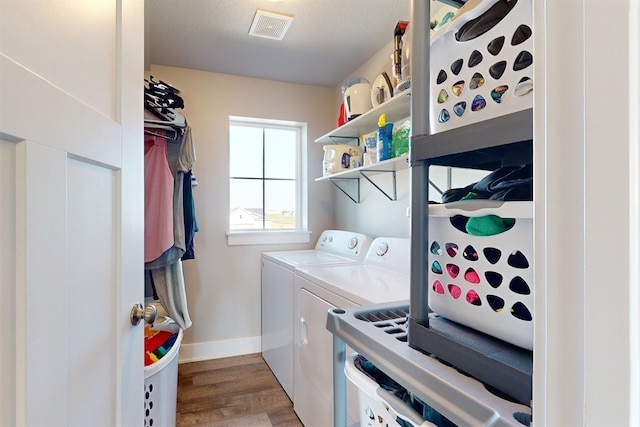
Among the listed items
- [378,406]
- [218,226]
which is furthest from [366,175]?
[378,406]

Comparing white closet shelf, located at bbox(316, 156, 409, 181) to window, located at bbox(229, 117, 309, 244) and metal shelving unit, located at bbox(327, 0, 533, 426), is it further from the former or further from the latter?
metal shelving unit, located at bbox(327, 0, 533, 426)

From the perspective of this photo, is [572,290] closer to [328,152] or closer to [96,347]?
[96,347]

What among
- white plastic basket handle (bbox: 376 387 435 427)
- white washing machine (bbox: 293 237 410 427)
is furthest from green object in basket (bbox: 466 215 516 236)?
white washing machine (bbox: 293 237 410 427)

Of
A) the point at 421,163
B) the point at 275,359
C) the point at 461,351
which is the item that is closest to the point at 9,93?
the point at 421,163

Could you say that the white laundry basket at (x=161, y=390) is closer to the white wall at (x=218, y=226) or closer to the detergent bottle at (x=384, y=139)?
the white wall at (x=218, y=226)

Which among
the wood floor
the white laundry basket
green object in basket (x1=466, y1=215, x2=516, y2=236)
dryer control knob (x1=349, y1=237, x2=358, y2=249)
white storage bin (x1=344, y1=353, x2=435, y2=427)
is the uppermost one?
green object in basket (x1=466, y1=215, x2=516, y2=236)

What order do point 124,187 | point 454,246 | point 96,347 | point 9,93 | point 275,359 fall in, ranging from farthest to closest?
point 275,359, point 124,187, point 96,347, point 454,246, point 9,93

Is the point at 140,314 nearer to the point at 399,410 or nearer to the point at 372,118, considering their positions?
the point at 399,410

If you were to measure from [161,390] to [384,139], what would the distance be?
1662 mm

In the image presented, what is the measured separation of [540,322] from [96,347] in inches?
31.6

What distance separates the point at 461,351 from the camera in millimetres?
496

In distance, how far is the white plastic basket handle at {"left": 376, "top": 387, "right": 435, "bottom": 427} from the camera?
0.51 metres

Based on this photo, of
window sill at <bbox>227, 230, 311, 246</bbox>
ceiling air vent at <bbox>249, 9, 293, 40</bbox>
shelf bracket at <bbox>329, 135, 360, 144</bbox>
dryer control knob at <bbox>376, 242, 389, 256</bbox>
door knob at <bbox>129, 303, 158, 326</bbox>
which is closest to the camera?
door knob at <bbox>129, 303, 158, 326</bbox>

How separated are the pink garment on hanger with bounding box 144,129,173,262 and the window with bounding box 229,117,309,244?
3.42 feet
